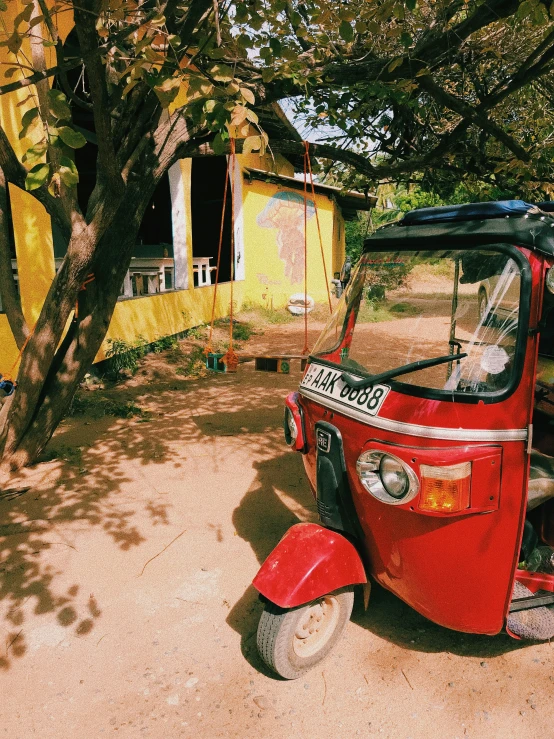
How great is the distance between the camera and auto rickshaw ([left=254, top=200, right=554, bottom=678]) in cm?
216

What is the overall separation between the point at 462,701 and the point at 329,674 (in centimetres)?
59

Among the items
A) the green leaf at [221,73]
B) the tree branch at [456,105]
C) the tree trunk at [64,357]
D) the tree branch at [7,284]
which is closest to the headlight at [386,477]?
the green leaf at [221,73]

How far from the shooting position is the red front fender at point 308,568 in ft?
7.59

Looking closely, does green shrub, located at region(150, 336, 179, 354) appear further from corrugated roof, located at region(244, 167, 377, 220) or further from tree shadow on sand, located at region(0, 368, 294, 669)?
corrugated roof, located at region(244, 167, 377, 220)

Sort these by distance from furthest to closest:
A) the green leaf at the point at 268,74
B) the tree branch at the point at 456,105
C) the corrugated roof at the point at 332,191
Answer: the corrugated roof at the point at 332,191, the tree branch at the point at 456,105, the green leaf at the point at 268,74

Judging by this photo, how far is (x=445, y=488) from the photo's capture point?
6.95ft

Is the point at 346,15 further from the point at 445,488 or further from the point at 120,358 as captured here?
the point at 120,358

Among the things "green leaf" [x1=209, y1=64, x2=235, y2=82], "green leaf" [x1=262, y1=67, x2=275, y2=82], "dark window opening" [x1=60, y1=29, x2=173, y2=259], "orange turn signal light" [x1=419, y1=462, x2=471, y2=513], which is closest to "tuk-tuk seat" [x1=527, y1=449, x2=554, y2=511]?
"orange turn signal light" [x1=419, y1=462, x2=471, y2=513]

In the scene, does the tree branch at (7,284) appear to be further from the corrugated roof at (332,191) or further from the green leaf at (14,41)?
the corrugated roof at (332,191)

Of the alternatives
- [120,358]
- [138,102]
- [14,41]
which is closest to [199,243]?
[120,358]

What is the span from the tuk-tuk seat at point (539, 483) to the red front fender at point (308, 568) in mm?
857

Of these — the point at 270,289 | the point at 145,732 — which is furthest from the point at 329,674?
the point at 270,289

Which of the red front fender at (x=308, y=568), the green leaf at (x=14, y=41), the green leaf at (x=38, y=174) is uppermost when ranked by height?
the green leaf at (x=14, y=41)

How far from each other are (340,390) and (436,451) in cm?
58
